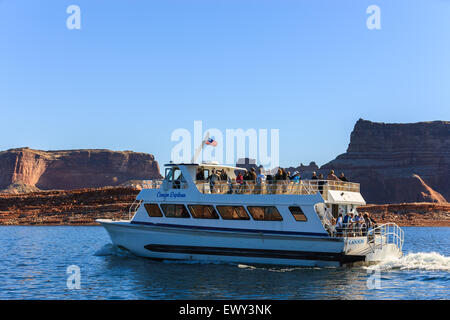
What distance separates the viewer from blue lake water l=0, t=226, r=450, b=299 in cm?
1775

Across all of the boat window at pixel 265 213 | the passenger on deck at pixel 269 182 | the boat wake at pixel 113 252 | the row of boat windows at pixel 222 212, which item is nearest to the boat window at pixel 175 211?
the row of boat windows at pixel 222 212

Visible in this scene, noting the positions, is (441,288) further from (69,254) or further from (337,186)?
(69,254)

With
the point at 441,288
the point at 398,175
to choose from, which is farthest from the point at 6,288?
the point at 398,175

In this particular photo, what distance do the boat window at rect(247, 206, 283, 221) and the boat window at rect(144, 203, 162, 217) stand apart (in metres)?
4.72

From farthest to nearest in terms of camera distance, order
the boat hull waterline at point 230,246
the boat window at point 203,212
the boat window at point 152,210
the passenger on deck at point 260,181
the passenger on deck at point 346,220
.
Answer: the boat window at point 152,210 < the boat window at point 203,212 < the passenger on deck at point 260,181 < the passenger on deck at point 346,220 < the boat hull waterline at point 230,246

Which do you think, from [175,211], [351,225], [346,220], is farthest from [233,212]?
[351,225]

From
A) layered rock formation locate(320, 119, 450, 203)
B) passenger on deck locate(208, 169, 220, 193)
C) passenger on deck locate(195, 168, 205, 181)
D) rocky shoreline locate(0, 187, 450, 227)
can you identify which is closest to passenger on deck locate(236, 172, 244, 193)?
passenger on deck locate(208, 169, 220, 193)

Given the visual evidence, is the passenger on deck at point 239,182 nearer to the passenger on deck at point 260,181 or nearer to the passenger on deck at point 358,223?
the passenger on deck at point 260,181

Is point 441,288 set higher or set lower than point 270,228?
lower

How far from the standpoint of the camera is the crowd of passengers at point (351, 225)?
22203 millimetres

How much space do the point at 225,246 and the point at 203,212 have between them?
2004mm
